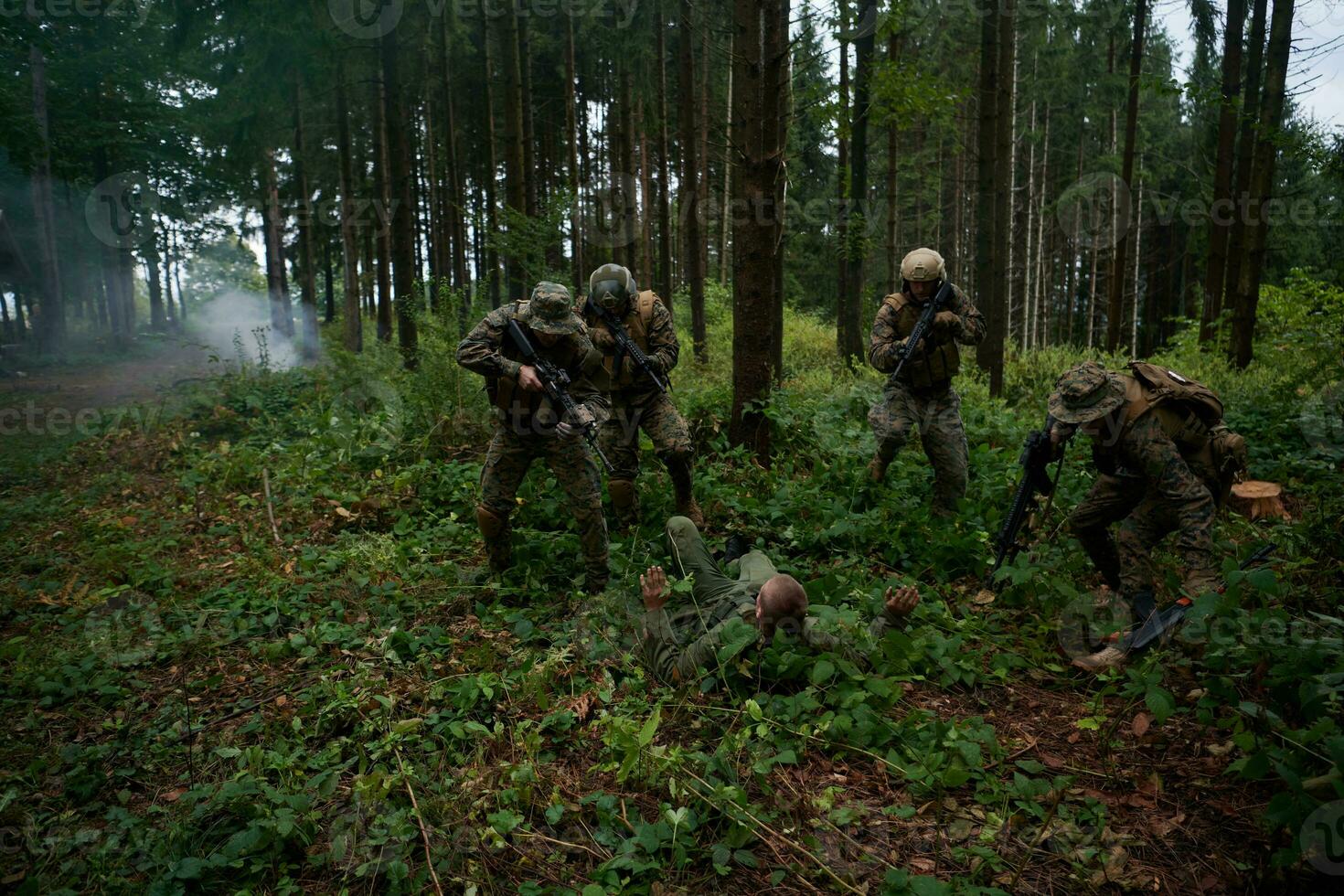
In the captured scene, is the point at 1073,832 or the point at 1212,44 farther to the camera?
the point at 1212,44

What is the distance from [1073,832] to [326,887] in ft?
9.49

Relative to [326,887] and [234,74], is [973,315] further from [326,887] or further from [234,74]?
[234,74]

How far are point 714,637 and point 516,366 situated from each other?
242 cm

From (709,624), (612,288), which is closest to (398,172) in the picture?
(612,288)

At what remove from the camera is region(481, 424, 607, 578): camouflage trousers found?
5.34 metres

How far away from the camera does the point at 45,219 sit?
18859 mm

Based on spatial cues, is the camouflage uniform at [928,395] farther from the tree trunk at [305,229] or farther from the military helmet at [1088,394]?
the tree trunk at [305,229]

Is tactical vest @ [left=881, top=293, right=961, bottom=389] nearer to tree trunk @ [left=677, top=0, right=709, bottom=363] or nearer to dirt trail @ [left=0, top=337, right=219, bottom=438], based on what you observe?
tree trunk @ [left=677, top=0, right=709, bottom=363]

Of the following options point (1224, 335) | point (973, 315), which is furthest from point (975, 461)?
point (1224, 335)

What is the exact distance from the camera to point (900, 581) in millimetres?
5109

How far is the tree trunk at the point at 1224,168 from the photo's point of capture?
38.2 feet

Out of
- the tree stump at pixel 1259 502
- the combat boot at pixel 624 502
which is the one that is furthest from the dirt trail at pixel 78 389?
the tree stump at pixel 1259 502

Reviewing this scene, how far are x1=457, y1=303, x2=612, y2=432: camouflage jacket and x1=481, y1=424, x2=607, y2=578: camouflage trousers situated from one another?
0.15 metres

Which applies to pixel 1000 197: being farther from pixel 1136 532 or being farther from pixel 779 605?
pixel 779 605
